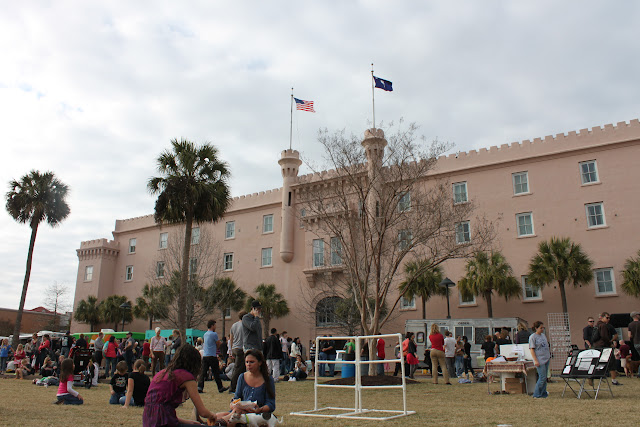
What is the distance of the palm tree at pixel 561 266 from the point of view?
1027 inches

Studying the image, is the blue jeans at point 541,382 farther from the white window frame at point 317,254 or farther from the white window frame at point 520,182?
the white window frame at point 317,254

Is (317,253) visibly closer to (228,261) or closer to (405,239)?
(228,261)

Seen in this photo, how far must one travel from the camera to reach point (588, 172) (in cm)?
2900

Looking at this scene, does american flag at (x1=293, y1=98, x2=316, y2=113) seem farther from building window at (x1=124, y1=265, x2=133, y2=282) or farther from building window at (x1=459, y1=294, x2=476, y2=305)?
building window at (x1=124, y1=265, x2=133, y2=282)

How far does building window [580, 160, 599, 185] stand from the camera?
28.8 m

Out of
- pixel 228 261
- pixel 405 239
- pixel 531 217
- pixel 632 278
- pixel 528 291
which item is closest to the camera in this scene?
pixel 405 239

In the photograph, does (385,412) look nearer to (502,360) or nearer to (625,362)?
(502,360)

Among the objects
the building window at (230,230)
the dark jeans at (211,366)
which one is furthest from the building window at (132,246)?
the dark jeans at (211,366)

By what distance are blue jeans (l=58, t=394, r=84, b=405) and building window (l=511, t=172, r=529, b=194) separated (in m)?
26.2

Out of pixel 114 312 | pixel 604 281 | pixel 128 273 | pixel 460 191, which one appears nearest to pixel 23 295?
pixel 114 312

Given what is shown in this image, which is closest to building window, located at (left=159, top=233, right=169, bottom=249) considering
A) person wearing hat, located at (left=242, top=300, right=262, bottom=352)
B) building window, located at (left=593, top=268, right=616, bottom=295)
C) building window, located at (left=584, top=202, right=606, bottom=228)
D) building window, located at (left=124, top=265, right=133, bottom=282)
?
building window, located at (left=124, top=265, right=133, bottom=282)

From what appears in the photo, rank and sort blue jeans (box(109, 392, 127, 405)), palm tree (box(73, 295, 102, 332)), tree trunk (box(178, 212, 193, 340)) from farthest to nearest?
palm tree (box(73, 295, 102, 332))
tree trunk (box(178, 212, 193, 340))
blue jeans (box(109, 392, 127, 405))

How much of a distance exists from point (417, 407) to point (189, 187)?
18069mm

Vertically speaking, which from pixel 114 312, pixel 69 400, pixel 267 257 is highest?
pixel 267 257
